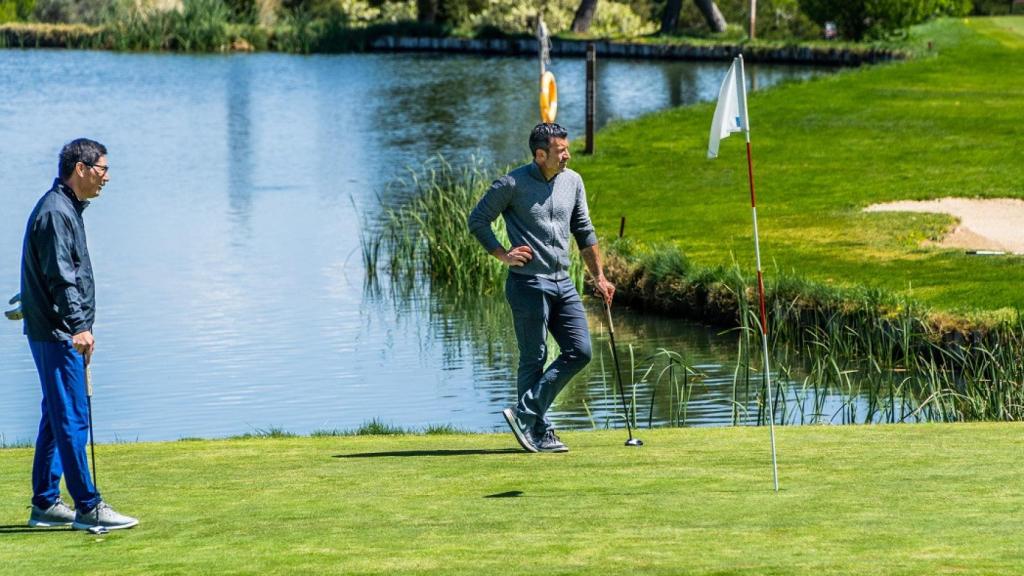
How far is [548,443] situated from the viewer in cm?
1050

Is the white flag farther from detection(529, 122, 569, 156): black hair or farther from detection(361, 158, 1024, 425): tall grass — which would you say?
detection(361, 158, 1024, 425): tall grass

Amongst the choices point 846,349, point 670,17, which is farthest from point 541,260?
point 670,17

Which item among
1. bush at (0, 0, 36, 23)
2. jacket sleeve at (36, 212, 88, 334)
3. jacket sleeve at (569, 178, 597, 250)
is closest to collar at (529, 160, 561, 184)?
jacket sleeve at (569, 178, 597, 250)

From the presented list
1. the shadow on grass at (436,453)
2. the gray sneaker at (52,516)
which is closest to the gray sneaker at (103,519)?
the gray sneaker at (52,516)

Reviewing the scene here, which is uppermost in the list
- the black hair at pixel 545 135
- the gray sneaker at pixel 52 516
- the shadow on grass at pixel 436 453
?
the black hair at pixel 545 135

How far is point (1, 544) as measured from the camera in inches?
320

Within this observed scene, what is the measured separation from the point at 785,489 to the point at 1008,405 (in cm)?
557

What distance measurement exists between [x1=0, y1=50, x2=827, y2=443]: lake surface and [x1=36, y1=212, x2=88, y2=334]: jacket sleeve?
7.12 metres

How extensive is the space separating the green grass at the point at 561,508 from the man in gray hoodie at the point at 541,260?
15.5 inches

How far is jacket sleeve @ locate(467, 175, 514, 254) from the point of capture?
10.0 meters

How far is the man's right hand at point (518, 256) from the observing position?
32.6 ft

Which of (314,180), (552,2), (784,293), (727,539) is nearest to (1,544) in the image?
(727,539)

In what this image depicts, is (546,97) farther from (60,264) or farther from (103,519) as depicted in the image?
(60,264)

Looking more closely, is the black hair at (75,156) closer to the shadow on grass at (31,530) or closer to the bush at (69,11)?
the shadow on grass at (31,530)
